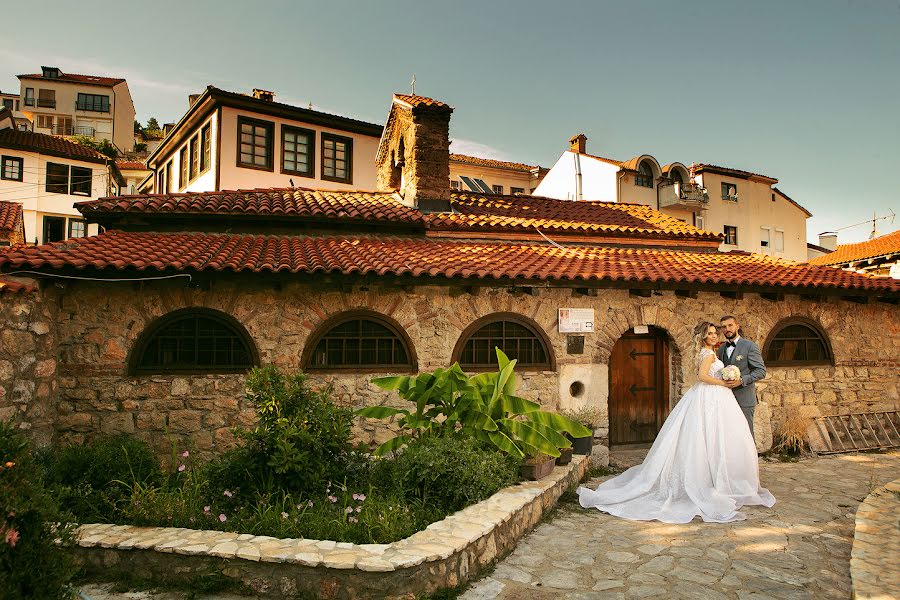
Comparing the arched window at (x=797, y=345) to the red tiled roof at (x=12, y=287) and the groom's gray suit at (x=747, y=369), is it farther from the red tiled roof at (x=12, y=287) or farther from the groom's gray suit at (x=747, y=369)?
the red tiled roof at (x=12, y=287)

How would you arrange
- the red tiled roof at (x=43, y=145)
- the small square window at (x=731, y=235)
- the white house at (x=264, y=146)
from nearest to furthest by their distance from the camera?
1. the white house at (x=264, y=146)
2. the red tiled roof at (x=43, y=145)
3. the small square window at (x=731, y=235)

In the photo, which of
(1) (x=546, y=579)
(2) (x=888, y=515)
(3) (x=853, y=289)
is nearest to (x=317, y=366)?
(1) (x=546, y=579)

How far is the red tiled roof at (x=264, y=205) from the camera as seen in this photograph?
9.95 meters

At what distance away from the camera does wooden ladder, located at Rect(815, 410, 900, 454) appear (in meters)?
10.3

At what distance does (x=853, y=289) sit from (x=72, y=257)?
12.8 metres

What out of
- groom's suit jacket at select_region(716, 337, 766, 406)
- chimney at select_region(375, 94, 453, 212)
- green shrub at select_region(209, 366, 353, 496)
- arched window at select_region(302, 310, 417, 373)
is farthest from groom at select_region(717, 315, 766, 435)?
chimney at select_region(375, 94, 453, 212)

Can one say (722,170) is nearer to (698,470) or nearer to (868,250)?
(868,250)

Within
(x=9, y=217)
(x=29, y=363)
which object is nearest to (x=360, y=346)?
(x=29, y=363)

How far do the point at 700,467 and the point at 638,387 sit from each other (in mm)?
3866

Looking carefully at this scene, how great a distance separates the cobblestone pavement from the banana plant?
0.93 metres

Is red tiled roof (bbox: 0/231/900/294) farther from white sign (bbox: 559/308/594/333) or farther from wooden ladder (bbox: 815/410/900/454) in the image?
wooden ladder (bbox: 815/410/900/454)

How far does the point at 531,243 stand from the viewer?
11641 mm

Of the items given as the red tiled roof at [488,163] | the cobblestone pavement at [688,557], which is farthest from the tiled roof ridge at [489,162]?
the cobblestone pavement at [688,557]

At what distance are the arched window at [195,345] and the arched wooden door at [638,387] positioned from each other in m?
6.38
